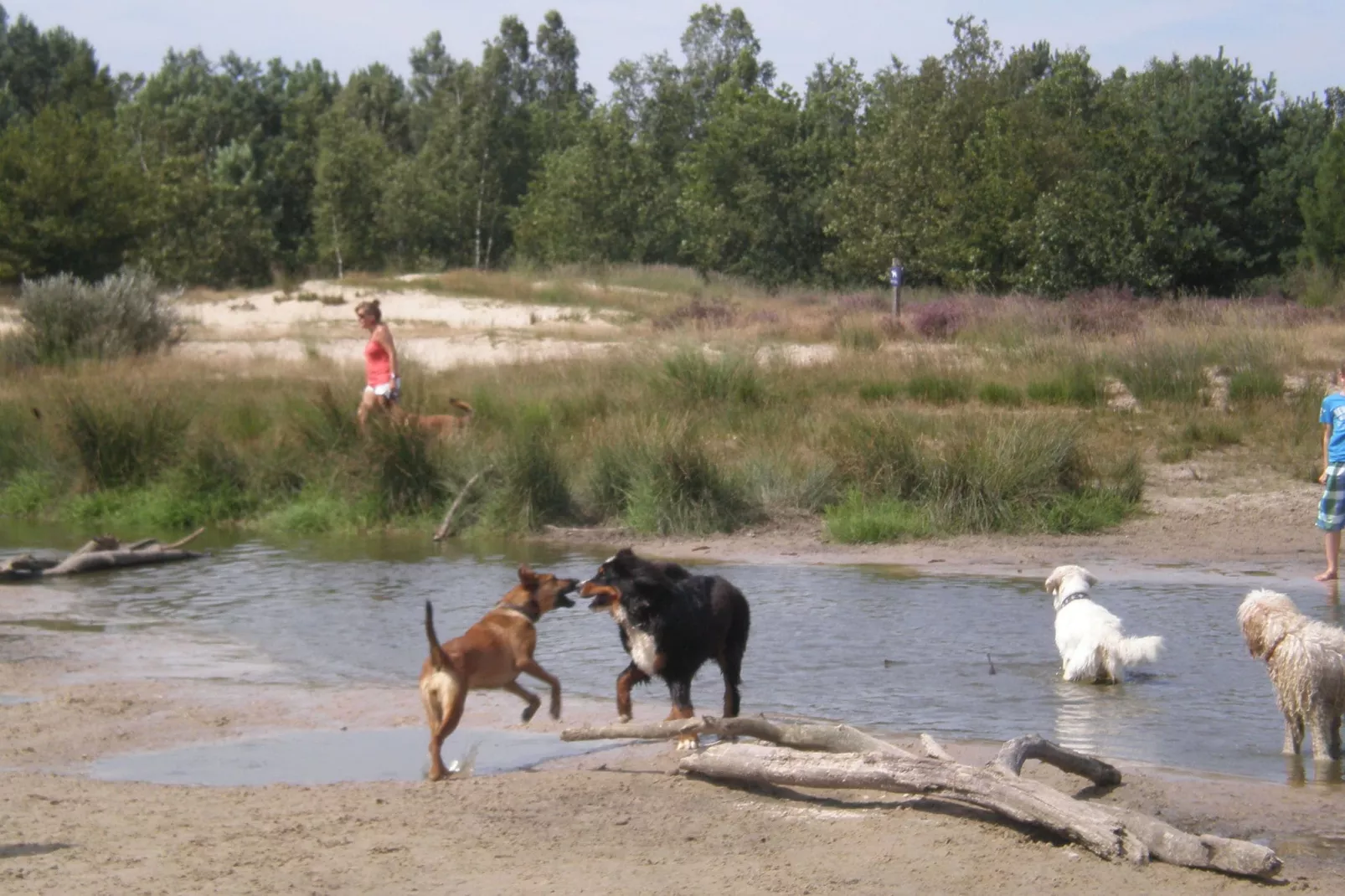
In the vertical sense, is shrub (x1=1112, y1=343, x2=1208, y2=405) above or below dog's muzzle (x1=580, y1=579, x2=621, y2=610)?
above

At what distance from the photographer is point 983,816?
19.5 ft

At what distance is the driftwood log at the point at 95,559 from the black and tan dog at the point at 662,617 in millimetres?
7125

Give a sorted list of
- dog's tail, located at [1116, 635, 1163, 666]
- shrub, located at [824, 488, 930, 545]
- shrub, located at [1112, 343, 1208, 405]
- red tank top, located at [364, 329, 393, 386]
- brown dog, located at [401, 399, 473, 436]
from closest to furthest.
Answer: dog's tail, located at [1116, 635, 1163, 666], shrub, located at [824, 488, 930, 545], brown dog, located at [401, 399, 473, 436], red tank top, located at [364, 329, 393, 386], shrub, located at [1112, 343, 1208, 405]

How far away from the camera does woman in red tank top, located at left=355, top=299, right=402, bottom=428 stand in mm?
16203

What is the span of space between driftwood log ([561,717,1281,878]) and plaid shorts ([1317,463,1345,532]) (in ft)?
22.2

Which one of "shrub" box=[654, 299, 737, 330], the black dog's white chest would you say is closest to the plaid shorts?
the black dog's white chest

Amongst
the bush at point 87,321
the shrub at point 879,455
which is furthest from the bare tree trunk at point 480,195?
the shrub at point 879,455

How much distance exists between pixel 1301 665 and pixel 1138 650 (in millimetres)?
1576

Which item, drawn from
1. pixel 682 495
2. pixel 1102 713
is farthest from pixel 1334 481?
pixel 682 495

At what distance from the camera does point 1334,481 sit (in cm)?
1247

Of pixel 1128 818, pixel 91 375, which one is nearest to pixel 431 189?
pixel 91 375

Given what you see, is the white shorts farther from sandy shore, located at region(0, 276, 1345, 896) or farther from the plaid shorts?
the plaid shorts

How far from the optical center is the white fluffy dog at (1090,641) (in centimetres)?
863

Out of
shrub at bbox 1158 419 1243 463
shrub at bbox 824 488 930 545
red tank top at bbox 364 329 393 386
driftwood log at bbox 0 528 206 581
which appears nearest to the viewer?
driftwood log at bbox 0 528 206 581
